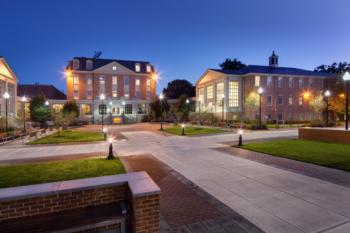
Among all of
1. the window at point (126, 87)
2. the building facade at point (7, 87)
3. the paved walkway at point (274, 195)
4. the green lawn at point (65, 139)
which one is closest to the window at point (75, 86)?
the window at point (126, 87)

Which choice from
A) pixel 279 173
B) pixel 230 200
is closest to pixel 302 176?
pixel 279 173

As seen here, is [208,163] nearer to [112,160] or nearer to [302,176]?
[302,176]

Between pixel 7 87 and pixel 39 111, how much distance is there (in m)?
6.21

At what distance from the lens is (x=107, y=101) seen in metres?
49.9

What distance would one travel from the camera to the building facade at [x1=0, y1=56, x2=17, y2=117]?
108 feet

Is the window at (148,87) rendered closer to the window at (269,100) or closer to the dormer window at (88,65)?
the dormer window at (88,65)

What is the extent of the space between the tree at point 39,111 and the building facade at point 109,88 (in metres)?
10.6

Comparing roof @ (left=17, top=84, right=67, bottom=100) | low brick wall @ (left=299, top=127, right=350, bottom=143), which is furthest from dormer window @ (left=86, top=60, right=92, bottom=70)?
low brick wall @ (left=299, top=127, right=350, bottom=143)

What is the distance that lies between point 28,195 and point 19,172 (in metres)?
6.11

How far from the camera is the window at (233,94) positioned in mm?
42281

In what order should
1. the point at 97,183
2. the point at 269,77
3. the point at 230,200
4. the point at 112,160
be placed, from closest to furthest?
the point at 97,183 → the point at 230,200 → the point at 112,160 → the point at 269,77

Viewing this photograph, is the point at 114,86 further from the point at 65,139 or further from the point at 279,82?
the point at 279,82

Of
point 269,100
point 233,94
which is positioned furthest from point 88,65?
point 269,100

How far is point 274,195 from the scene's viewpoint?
642cm
